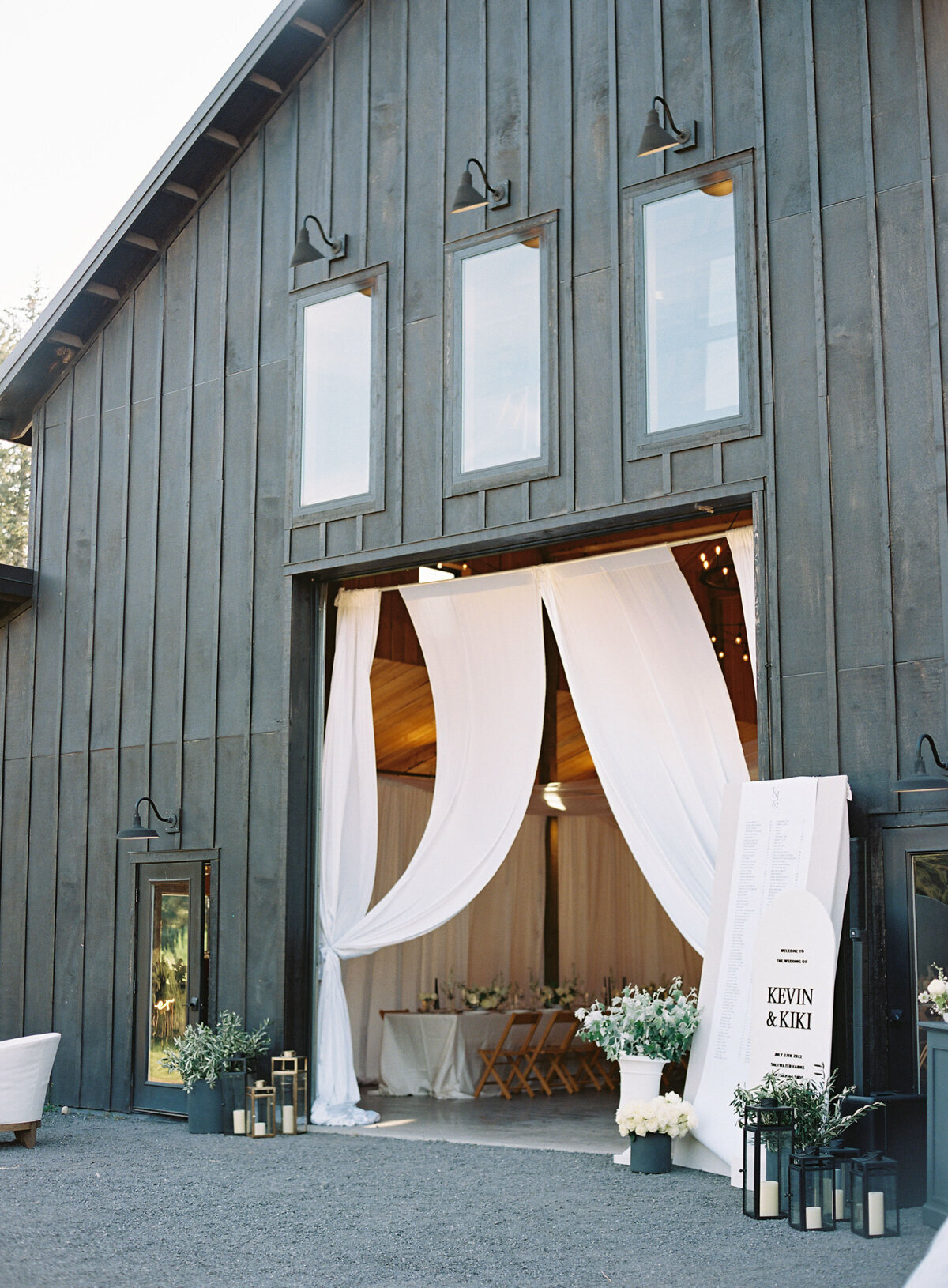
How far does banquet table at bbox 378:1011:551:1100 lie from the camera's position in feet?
37.3

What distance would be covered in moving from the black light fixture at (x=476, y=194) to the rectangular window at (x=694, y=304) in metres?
0.99

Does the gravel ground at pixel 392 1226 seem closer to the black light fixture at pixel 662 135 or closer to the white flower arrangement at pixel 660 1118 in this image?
the white flower arrangement at pixel 660 1118

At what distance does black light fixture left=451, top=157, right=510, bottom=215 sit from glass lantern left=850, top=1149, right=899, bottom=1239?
6.15m

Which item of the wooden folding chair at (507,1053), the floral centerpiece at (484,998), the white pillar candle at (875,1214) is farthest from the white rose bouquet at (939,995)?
the floral centerpiece at (484,998)

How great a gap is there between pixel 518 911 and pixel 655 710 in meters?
5.05

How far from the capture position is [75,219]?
1210 inches

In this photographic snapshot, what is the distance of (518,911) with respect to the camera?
13203 millimetres

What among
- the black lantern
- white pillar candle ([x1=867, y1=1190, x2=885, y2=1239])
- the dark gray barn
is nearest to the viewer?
white pillar candle ([x1=867, y1=1190, x2=885, y2=1239])

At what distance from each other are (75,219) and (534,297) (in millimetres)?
24401

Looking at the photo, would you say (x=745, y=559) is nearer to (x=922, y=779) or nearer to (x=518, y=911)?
(x=922, y=779)

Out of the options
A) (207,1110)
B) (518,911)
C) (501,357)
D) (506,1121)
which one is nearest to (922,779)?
(501,357)

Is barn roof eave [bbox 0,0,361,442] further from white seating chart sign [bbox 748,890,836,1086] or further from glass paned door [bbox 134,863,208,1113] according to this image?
white seating chart sign [bbox 748,890,836,1086]

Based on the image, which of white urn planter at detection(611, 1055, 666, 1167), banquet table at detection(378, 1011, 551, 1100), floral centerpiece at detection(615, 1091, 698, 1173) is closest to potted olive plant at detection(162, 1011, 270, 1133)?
banquet table at detection(378, 1011, 551, 1100)

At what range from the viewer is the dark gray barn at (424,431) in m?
7.62
